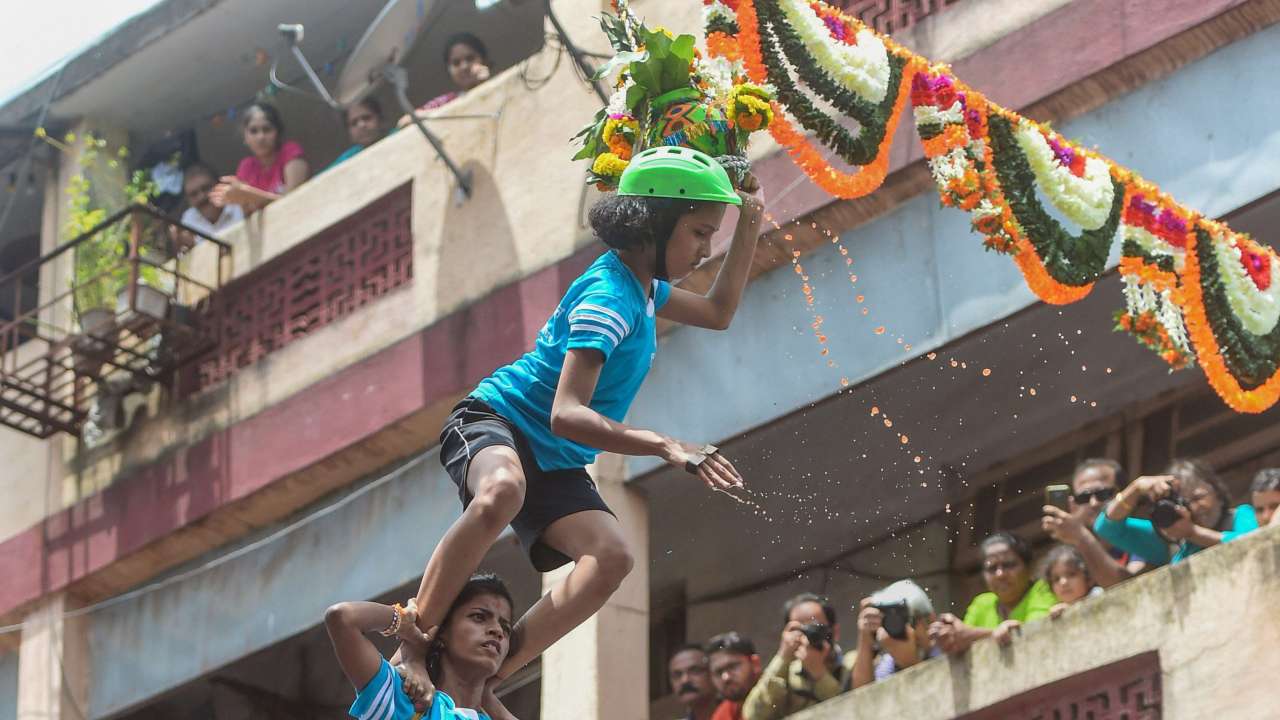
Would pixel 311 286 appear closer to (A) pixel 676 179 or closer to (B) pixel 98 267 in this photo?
(B) pixel 98 267

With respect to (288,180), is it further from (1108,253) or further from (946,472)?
(1108,253)

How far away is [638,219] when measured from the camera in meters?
7.59

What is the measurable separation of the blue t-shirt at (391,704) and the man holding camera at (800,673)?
4837 mm

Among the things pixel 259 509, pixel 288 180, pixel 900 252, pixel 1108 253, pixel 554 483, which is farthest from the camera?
pixel 288 180

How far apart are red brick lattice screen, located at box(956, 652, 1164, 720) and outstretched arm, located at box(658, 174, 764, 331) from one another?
394 centimetres

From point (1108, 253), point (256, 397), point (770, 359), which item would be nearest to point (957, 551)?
point (770, 359)

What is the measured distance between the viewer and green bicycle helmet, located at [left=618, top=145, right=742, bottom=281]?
7543 mm

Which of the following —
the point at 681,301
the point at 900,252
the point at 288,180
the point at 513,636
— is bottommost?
the point at 513,636

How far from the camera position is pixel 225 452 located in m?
16.5

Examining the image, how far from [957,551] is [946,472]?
1.85 feet

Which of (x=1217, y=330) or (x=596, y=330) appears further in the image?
(x=1217, y=330)

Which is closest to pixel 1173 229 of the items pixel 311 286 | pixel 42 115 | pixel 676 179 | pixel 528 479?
pixel 676 179

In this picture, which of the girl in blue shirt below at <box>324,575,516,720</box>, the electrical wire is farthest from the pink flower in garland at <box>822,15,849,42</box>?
the electrical wire

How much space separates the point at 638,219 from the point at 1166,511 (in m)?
4.47
